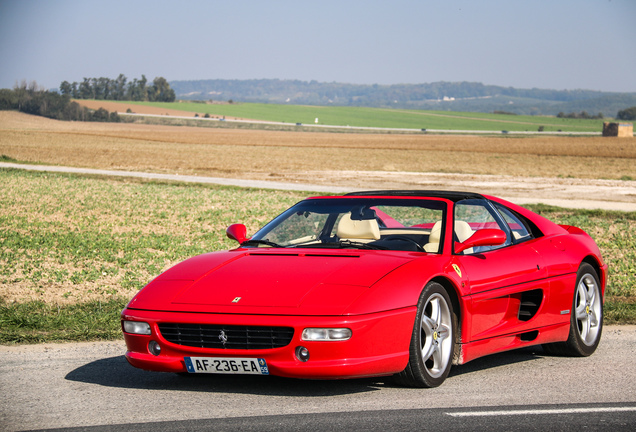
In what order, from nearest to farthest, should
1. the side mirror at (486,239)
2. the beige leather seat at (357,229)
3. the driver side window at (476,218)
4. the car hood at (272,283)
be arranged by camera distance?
the car hood at (272,283) → the side mirror at (486,239) → the beige leather seat at (357,229) → the driver side window at (476,218)

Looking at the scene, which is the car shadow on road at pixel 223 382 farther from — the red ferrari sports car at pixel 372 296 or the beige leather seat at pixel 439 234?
the beige leather seat at pixel 439 234

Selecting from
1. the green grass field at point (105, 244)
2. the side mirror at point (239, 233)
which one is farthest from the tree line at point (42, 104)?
the side mirror at point (239, 233)

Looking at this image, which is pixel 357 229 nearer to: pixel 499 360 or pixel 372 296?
pixel 372 296

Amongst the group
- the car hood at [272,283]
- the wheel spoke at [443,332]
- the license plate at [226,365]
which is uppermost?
the car hood at [272,283]

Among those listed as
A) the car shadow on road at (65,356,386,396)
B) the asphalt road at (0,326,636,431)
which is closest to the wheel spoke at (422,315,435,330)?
the asphalt road at (0,326,636,431)

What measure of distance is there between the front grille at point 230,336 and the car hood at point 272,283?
0.34 ft

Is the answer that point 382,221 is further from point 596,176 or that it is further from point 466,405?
point 596,176

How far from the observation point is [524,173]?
4212 cm

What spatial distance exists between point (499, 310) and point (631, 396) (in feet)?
3.70

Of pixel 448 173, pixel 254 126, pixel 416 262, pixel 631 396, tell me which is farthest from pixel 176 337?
pixel 254 126

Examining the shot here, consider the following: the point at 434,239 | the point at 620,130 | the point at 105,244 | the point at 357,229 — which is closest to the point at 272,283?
the point at 357,229

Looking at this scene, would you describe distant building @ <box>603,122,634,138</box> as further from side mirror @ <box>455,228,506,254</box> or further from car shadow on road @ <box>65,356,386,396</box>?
car shadow on road @ <box>65,356,386,396</box>

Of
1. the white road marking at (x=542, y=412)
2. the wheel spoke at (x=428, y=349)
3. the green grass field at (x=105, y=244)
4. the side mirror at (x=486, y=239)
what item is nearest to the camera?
the white road marking at (x=542, y=412)

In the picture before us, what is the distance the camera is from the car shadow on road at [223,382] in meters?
5.29
